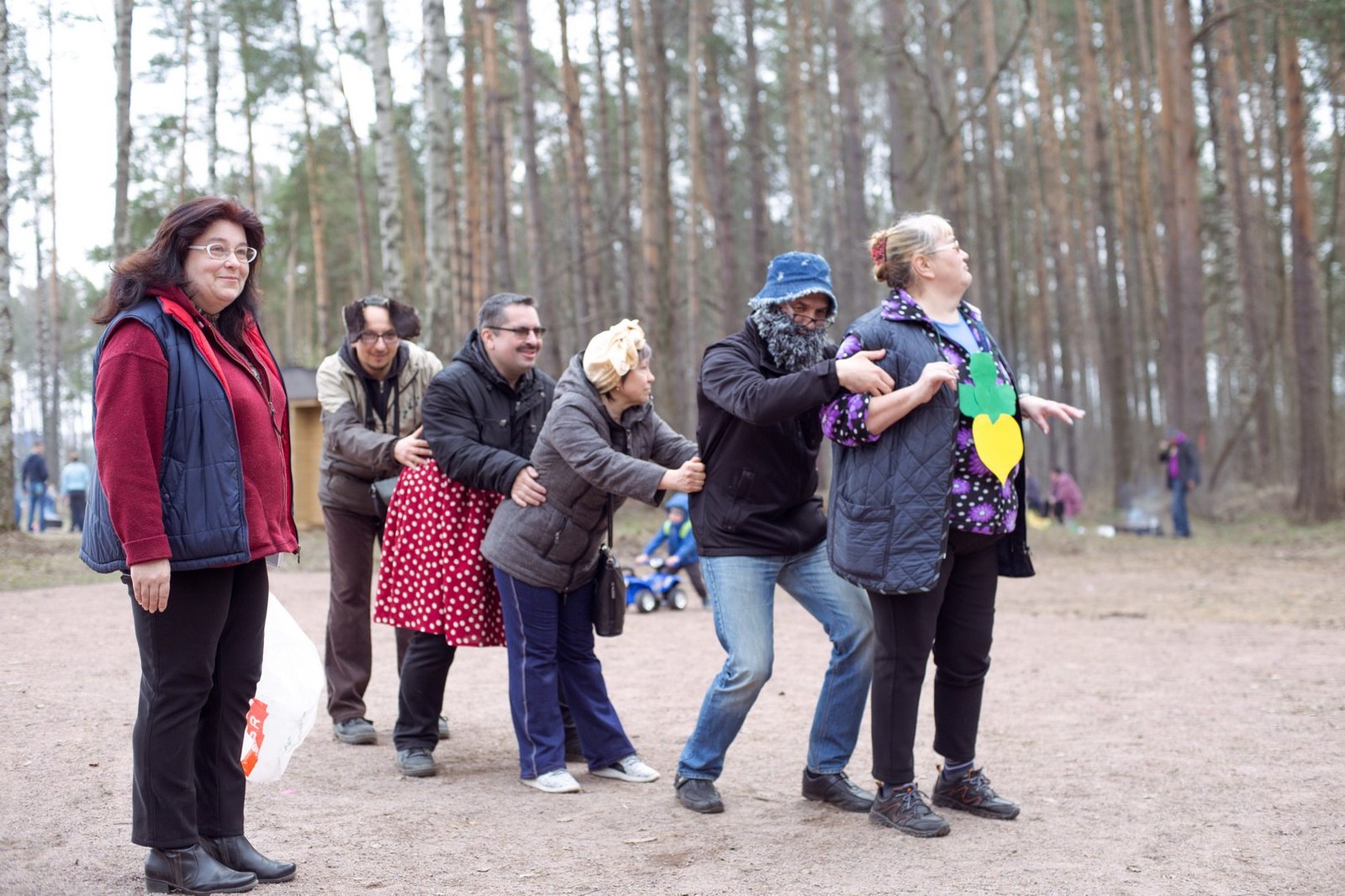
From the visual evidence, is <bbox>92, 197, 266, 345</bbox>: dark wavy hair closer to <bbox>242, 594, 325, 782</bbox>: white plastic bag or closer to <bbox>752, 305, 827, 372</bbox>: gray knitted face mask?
<bbox>242, 594, 325, 782</bbox>: white plastic bag

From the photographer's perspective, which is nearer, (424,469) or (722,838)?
(722,838)

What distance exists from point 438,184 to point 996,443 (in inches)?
436

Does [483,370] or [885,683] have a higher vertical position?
[483,370]

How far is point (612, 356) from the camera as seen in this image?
188 inches

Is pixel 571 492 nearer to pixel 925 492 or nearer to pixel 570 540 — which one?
pixel 570 540

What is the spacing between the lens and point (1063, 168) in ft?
121

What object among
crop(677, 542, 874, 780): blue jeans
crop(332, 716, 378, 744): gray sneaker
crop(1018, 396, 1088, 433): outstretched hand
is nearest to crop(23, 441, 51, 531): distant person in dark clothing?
crop(332, 716, 378, 744): gray sneaker

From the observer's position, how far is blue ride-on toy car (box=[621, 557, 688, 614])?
37.4 ft

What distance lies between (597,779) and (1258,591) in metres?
9.04

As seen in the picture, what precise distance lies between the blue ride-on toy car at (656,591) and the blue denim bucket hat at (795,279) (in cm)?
705

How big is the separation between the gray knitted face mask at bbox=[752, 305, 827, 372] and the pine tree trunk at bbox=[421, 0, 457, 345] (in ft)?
32.7

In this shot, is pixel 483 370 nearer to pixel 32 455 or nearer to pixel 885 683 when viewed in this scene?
pixel 885 683

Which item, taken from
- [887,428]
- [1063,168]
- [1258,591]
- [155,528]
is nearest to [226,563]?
[155,528]

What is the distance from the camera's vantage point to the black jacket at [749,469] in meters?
4.46
